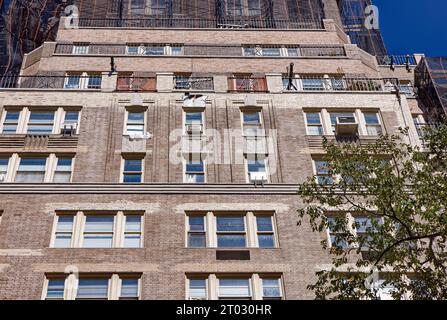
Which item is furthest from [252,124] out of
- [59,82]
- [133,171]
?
[59,82]

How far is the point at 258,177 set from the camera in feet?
99.1

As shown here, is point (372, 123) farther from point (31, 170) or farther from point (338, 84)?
point (31, 170)

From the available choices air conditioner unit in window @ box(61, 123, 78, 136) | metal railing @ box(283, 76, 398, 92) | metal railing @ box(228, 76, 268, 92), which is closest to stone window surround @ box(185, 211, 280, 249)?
air conditioner unit in window @ box(61, 123, 78, 136)

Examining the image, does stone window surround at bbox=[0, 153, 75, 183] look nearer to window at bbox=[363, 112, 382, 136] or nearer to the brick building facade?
the brick building facade

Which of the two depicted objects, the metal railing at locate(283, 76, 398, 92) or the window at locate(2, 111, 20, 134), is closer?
the window at locate(2, 111, 20, 134)

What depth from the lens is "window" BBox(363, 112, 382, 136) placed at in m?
33.1

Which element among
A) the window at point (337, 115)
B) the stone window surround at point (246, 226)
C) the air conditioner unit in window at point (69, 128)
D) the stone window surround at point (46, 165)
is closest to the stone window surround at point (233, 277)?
the stone window surround at point (246, 226)

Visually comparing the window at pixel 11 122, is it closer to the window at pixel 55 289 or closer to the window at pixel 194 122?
A: the window at pixel 194 122

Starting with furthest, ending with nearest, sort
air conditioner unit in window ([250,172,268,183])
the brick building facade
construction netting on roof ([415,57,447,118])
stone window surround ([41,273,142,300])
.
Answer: construction netting on roof ([415,57,447,118]) < air conditioner unit in window ([250,172,268,183]) < the brick building facade < stone window surround ([41,273,142,300])

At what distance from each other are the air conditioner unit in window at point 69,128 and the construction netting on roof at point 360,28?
31.1 m

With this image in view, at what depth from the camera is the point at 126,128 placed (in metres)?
32.4

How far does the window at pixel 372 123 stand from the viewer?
109ft

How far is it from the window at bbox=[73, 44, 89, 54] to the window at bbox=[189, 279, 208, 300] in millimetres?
24156
